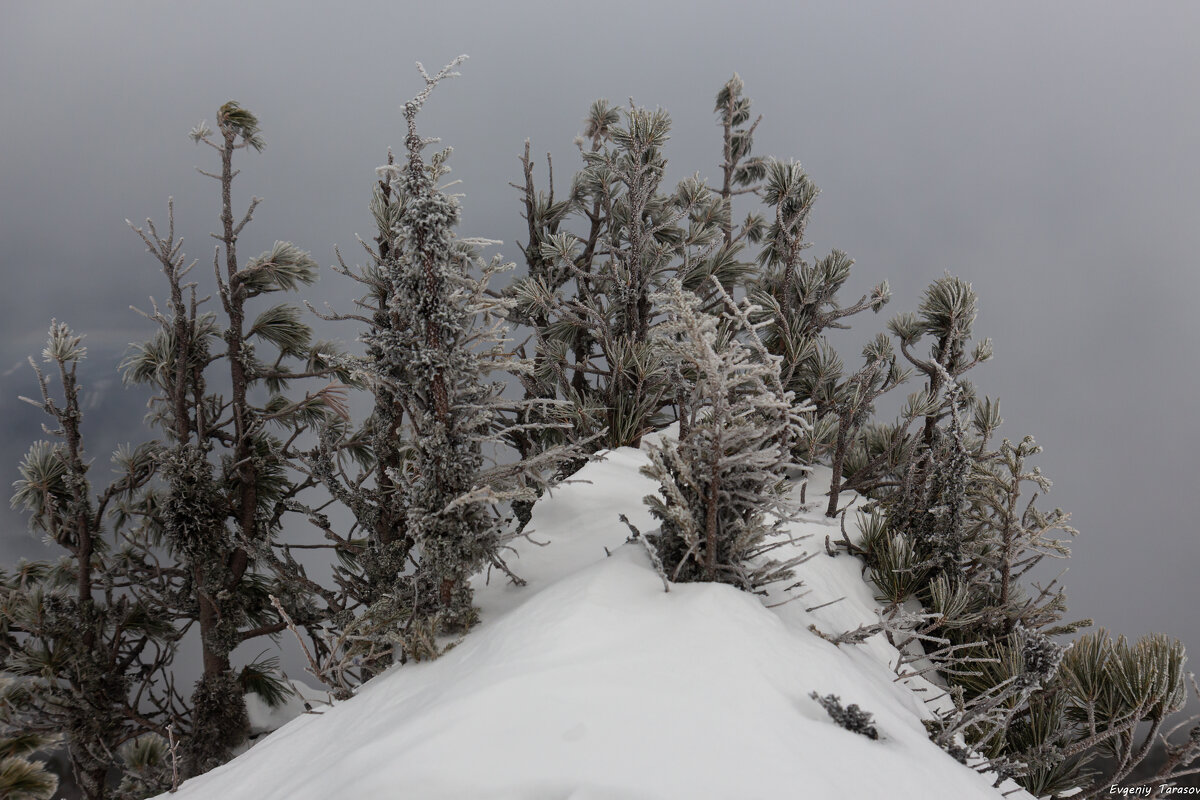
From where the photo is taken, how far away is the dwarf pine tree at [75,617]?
4.42 metres

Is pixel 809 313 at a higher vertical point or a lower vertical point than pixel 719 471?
higher

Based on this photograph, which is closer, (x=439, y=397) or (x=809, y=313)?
(x=439, y=397)

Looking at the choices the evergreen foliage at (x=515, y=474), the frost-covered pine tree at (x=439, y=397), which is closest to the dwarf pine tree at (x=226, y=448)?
the evergreen foliage at (x=515, y=474)

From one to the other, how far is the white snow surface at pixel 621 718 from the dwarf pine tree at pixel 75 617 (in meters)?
2.49

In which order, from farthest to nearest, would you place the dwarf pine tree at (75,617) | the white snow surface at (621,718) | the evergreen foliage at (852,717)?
the dwarf pine tree at (75,617) < the evergreen foliage at (852,717) < the white snow surface at (621,718)

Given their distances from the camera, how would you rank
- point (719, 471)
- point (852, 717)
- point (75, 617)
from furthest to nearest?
point (75, 617), point (719, 471), point (852, 717)

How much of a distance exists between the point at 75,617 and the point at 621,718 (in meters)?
4.74

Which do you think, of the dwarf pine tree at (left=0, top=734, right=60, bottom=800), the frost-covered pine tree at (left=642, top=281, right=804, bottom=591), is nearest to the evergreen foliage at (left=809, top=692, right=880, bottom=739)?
the frost-covered pine tree at (left=642, top=281, right=804, bottom=591)

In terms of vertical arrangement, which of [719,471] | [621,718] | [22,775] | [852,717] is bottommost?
[852,717]

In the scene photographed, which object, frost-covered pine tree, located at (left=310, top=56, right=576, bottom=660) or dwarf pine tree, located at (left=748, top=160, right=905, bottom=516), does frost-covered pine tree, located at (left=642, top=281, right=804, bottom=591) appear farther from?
dwarf pine tree, located at (left=748, top=160, right=905, bottom=516)

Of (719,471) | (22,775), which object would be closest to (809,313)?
(719,471)

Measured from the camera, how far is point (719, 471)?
8.38ft

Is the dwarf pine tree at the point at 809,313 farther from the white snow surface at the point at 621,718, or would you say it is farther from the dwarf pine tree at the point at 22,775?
the dwarf pine tree at the point at 22,775

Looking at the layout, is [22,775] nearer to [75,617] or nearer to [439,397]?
[439,397]
